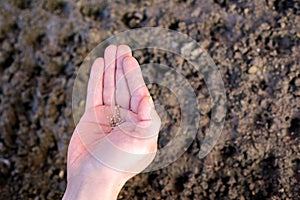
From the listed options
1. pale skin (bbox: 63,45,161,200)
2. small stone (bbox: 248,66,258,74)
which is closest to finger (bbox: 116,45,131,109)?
pale skin (bbox: 63,45,161,200)

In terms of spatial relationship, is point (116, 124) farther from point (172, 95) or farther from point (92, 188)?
point (172, 95)

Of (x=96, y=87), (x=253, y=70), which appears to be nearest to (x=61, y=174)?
Result: (x=96, y=87)

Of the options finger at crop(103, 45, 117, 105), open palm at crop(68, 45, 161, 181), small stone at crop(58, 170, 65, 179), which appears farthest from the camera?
small stone at crop(58, 170, 65, 179)

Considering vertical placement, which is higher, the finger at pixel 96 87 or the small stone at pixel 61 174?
the finger at pixel 96 87

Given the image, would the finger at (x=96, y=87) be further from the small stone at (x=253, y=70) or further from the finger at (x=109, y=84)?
the small stone at (x=253, y=70)

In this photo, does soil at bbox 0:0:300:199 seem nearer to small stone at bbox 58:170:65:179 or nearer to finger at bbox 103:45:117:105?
small stone at bbox 58:170:65:179

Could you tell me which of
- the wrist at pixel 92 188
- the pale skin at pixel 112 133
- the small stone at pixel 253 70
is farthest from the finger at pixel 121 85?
the small stone at pixel 253 70

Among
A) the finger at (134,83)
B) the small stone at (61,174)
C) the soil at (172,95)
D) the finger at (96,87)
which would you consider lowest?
the small stone at (61,174)
